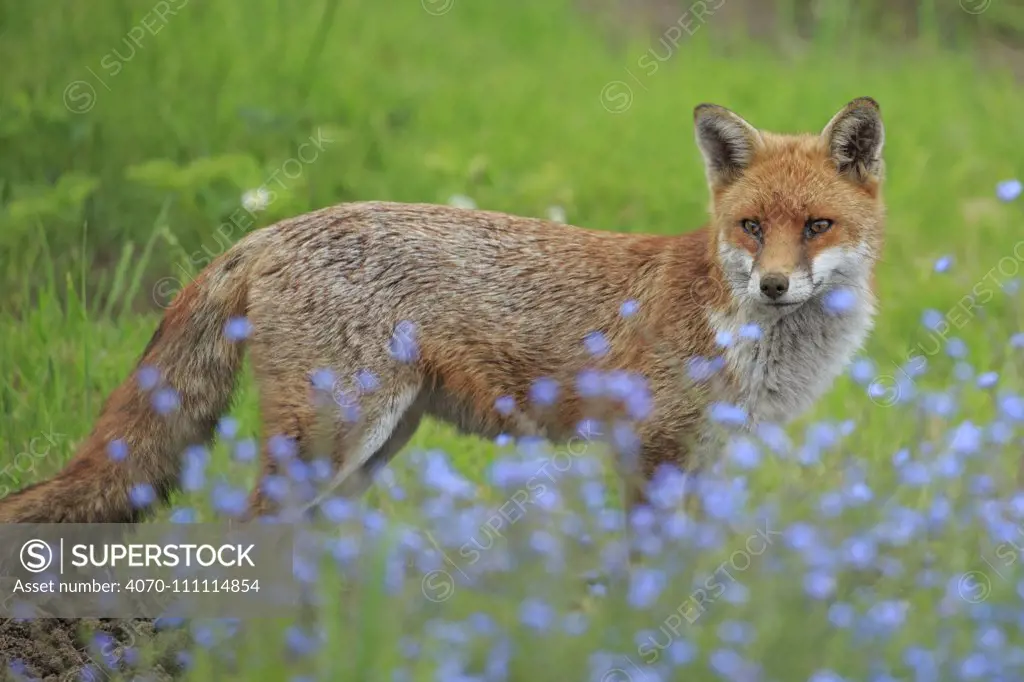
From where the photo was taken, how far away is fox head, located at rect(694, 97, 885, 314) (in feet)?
14.3

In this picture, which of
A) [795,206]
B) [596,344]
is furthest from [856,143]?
[596,344]

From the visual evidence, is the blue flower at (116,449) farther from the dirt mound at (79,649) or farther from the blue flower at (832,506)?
the blue flower at (832,506)

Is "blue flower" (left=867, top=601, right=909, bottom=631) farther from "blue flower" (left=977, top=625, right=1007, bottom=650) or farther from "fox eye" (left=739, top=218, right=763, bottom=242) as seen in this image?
"fox eye" (left=739, top=218, right=763, bottom=242)

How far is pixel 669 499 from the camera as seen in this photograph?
3695 mm

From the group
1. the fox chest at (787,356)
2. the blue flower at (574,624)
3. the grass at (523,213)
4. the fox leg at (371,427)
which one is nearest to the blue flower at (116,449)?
the grass at (523,213)

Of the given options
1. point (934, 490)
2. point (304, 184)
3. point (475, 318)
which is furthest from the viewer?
point (304, 184)

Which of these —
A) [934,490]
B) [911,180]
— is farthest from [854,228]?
[911,180]

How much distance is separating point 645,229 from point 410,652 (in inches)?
202

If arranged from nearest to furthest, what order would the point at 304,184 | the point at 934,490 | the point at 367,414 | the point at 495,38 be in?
the point at 934,490, the point at 367,414, the point at 304,184, the point at 495,38

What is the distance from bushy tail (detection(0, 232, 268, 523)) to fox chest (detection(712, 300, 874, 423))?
1.78 m

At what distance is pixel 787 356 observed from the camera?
4.60 meters

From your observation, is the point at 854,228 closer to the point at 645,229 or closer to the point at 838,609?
the point at 838,609

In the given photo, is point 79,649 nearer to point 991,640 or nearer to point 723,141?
point 991,640

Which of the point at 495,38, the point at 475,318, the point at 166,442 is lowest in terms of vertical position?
the point at 495,38
